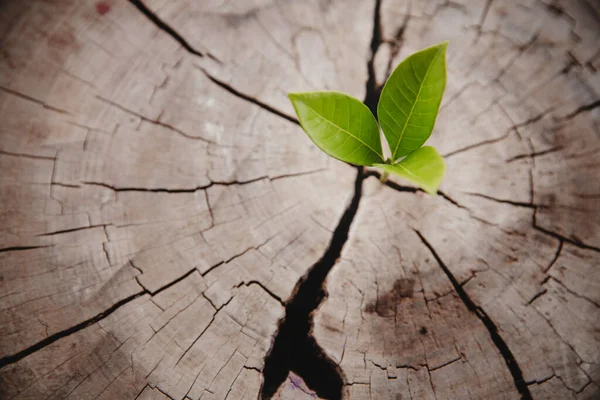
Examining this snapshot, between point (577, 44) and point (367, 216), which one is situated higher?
point (577, 44)

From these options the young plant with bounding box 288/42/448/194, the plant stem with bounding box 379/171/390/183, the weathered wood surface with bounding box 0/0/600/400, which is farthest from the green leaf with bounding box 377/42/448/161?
the weathered wood surface with bounding box 0/0/600/400

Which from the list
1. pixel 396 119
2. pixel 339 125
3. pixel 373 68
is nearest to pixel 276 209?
pixel 339 125

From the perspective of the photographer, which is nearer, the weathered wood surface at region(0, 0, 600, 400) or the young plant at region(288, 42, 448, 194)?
the young plant at region(288, 42, 448, 194)

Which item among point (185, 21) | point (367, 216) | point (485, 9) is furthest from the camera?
point (485, 9)

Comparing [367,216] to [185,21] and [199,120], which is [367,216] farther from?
[185,21]

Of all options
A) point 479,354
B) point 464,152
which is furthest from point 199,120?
point 479,354

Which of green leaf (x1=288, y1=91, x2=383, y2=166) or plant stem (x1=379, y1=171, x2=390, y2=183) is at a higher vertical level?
green leaf (x1=288, y1=91, x2=383, y2=166)

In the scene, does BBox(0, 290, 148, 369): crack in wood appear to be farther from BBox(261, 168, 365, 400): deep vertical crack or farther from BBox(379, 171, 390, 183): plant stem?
BBox(379, 171, 390, 183): plant stem
